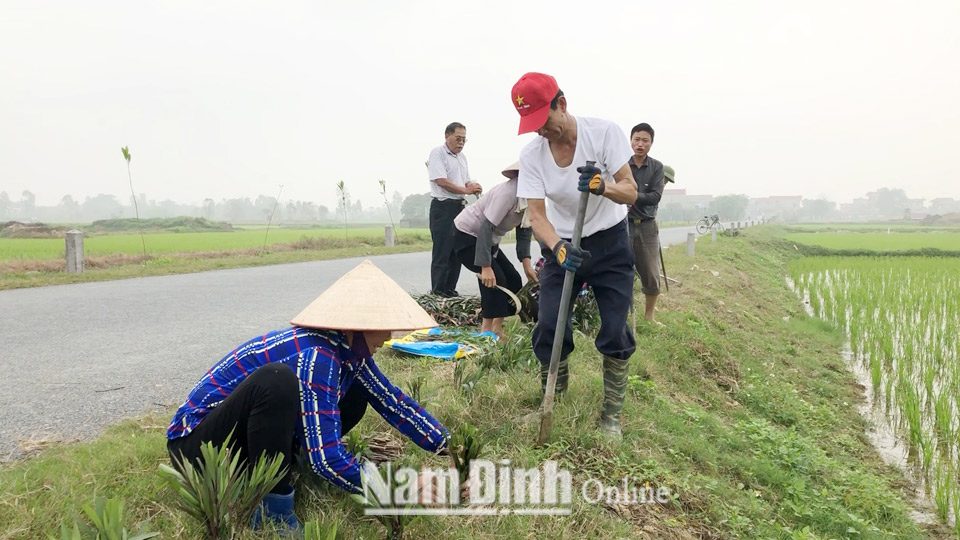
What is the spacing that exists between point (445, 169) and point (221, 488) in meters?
4.16

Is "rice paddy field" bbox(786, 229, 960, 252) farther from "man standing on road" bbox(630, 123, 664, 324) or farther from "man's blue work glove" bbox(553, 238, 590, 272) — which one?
"man's blue work glove" bbox(553, 238, 590, 272)

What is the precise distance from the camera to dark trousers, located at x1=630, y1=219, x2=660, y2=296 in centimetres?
564

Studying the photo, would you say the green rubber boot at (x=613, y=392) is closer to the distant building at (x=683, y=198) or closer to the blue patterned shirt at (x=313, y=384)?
the blue patterned shirt at (x=313, y=384)

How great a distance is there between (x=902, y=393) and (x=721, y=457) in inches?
139

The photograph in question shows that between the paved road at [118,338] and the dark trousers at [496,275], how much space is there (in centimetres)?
195

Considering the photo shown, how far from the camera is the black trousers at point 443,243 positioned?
567 cm

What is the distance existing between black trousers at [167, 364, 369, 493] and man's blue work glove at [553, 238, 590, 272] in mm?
1417

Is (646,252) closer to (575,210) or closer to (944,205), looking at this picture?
(575,210)

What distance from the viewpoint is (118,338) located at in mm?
5012

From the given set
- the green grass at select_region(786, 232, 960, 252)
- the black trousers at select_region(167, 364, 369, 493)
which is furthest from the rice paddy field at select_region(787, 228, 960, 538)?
the green grass at select_region(786, 232, 960, 252)

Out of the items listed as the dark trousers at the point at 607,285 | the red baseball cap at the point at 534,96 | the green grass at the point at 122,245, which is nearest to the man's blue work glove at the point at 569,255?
the dark trousers at the point at 607,285

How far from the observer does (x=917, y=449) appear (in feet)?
16.3

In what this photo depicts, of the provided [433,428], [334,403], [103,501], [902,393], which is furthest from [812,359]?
[103,501]

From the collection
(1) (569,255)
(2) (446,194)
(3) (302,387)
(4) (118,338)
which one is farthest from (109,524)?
(2) (446,194)
